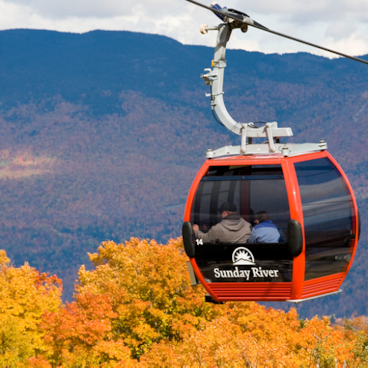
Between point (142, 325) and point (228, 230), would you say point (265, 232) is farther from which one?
point (142, 325)

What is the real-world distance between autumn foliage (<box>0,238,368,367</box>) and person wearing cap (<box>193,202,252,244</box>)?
1976 cm

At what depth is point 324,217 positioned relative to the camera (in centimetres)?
959

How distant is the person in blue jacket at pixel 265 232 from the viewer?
9570mm

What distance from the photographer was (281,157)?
963 centimetres

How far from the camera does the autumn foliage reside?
3238 cm

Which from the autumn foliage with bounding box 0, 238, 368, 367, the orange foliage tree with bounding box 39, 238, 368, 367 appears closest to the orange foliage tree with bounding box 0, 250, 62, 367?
the autumn foliage with bounding box 0, 238, 368, 367

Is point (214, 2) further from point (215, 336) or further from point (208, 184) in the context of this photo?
point (215, 336)

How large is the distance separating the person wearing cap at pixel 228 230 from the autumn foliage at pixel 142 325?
19764mm

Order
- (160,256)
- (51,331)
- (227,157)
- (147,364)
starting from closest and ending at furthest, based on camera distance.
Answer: (227,157), (147,364), (51,331), (160,256)

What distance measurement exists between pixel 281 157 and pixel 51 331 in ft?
96.0

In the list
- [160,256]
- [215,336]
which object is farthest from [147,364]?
[160,256]

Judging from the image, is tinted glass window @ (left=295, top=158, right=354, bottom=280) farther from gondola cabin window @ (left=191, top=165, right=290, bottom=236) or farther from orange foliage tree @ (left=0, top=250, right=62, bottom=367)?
orange foliage tree @ (left=0, top=250, right=62, bottom=367)

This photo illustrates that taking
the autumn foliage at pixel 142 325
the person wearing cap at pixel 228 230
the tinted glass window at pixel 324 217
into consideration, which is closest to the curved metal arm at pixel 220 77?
the person wearing cap at pixel 228 230

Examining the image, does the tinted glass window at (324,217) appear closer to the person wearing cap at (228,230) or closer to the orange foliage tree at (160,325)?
the person wearing cap at (228,230)
